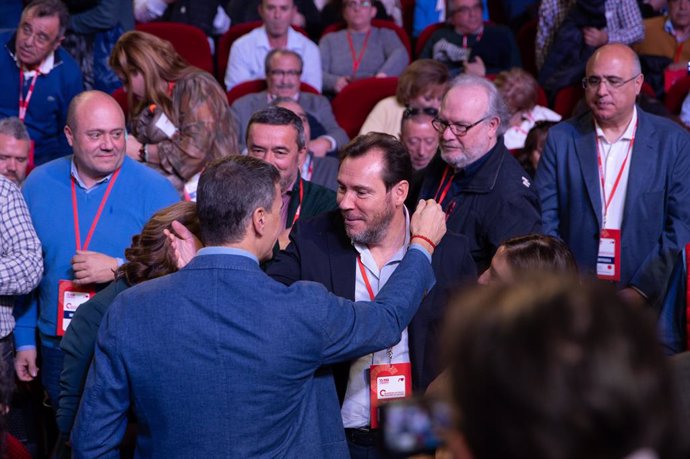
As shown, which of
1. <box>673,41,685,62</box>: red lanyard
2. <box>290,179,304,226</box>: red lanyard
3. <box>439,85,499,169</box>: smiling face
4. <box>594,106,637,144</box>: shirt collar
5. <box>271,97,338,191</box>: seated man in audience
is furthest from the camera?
<box>673,41,685,62</box>: red lanyard

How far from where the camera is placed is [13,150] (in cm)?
433

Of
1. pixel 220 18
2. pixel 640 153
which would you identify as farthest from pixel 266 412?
pixel 220 18

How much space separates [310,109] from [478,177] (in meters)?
2.52

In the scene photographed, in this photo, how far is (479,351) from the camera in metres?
0.96

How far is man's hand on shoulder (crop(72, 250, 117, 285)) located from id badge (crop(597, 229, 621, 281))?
203 cm

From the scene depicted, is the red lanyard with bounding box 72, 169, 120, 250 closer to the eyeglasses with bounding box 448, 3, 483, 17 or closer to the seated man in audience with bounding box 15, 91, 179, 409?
the seated man in audience with bounding box 15, 91, 179, 409

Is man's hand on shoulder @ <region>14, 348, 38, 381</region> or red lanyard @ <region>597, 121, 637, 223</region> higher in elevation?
red lanyard @ <region>597, 121, 637, 223</region>

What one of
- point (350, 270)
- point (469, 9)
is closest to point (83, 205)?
point (350, 270)

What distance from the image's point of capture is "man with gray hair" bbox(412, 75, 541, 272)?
11.3 ft

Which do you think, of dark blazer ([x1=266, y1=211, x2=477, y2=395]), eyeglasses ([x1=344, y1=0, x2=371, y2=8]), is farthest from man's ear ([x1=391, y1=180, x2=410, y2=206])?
eyeglasses ([x1=344, y1=0, x2=371, y2=8])

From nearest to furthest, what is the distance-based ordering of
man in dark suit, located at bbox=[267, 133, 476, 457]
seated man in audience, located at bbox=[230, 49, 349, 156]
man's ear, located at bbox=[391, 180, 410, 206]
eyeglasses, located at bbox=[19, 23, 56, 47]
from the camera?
man in dark suit, located at bbox=[267, 133, 476, 457], man's ear, located at bbox=[391, 180, 410, 206], eyeglasses, located at bbox=[19, 23, 56, 47], seated man in audience, located at bbox=[230, 49, 349, 156]

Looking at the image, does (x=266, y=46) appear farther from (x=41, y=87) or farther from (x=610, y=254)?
(x=610, y=254)

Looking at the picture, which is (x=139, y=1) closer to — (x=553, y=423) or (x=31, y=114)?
(x=31, y=114)

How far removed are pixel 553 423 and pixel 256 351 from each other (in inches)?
55.8
